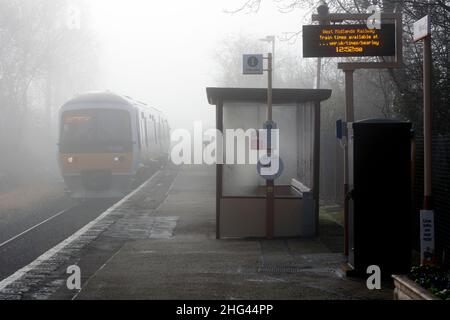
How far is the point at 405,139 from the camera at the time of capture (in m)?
10.1

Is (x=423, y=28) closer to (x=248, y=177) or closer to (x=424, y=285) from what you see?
(x=424, y=285)

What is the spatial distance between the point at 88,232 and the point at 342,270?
6.99 m

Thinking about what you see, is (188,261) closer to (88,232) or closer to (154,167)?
(88,232)

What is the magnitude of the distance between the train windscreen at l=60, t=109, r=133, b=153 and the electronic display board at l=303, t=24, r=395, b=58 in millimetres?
14432

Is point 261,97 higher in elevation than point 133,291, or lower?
higher

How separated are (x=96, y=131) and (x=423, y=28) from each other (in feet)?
56.9

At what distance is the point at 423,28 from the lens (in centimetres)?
941

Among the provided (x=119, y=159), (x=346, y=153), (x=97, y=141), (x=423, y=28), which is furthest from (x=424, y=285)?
(x=97, y=141)

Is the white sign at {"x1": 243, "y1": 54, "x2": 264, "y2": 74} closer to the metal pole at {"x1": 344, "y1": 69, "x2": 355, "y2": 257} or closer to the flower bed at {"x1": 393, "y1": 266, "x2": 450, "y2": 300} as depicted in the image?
the metal pole at {"x1": 344, "y1": 69, "x2": 355, "y2": 257}

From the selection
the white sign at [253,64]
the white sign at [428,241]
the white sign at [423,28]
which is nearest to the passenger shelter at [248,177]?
the white sign at [253,64]

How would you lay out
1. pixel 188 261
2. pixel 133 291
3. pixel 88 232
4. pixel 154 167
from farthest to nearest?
pixel 154 167, pixel 88 232, pixel 188 261, pixel 133 291

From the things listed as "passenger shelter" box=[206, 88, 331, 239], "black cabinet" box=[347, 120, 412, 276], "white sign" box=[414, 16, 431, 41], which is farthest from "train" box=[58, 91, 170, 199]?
"white sign" box=[414, 16, 431, 41]
